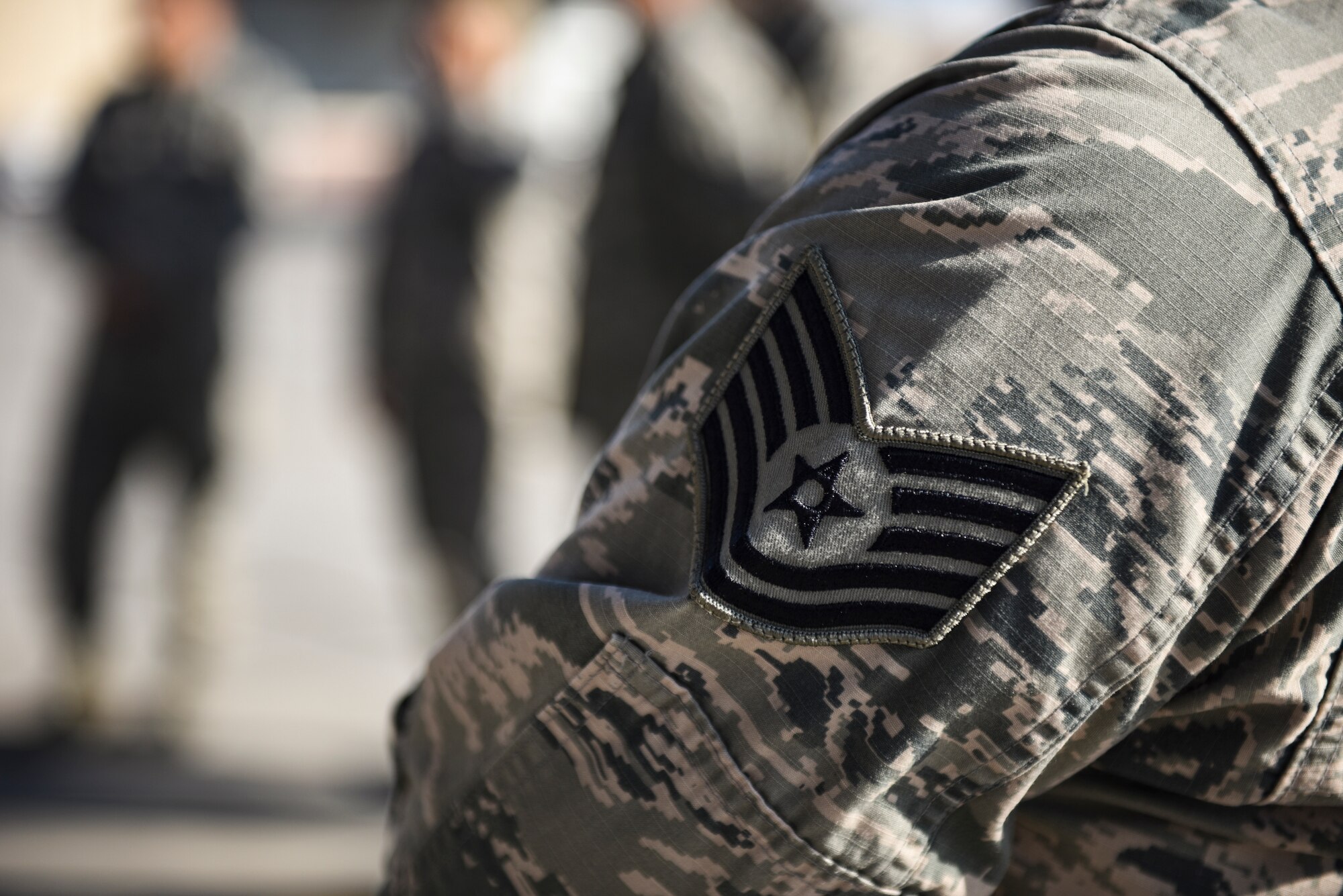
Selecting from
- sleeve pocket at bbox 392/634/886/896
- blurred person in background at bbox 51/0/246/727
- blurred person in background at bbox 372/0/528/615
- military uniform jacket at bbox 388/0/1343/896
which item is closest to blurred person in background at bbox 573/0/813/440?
blurred person in background at bbox 372/0/528/615

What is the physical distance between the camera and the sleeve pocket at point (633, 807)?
704 mm

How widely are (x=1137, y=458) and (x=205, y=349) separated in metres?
2.94

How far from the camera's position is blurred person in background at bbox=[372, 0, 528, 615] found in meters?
2.99

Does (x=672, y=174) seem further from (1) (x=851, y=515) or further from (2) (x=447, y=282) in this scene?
(1) (x=851, y=515)

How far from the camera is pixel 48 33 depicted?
12586 millimetres

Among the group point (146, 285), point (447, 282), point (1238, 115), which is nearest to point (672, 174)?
point (447, 282)

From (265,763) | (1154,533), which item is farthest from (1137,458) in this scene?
(265,763)

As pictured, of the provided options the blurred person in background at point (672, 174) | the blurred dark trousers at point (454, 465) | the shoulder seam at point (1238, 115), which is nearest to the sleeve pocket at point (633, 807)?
the shoulder seam at point (1238, 115)

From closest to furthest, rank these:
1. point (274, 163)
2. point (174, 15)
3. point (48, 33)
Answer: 1. point (174, 15)
2. point (48, 33)
3. point (274, 163)

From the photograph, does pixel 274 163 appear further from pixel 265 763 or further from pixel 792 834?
pixel 792 834

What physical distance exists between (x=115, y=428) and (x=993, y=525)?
299 centimetres

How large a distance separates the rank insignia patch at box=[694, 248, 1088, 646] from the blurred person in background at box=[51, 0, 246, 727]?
2779 mm

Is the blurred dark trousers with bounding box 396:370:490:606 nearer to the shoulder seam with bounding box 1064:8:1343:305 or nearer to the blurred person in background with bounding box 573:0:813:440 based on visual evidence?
the blurred person in background with bounding box 573:0:813:440

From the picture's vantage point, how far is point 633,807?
724 mm
